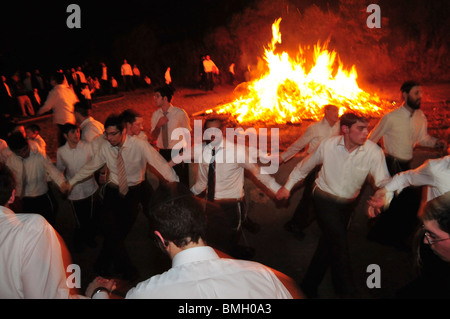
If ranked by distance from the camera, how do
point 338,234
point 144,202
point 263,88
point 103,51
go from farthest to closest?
point 103,51 → point 263,88 → point 144,202 → point 338,234

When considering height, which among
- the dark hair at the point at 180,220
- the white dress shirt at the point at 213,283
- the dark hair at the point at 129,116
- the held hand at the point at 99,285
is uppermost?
the dark hair at the point at 129,116

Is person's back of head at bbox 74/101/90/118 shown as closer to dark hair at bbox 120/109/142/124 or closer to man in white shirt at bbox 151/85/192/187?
man in white shirt at bbox 151/85/192/187

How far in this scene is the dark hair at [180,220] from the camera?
2088 millimetres

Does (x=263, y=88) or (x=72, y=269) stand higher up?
(x=263, y=88)

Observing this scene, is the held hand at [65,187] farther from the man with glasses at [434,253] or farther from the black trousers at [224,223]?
the man with glasses at [434,253]

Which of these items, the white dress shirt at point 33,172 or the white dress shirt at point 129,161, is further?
the white dress shirt at point 33,172

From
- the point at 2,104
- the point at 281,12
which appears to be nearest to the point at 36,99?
the point at 2,104

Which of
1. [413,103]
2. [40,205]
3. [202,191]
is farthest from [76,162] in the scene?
[413,103]

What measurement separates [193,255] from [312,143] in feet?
12.5

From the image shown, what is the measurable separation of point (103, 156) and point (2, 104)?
9.70 metres

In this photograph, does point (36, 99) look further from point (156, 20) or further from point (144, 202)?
point (156, 20)

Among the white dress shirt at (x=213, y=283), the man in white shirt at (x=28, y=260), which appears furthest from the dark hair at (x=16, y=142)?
the white dress shirt at (x=213, y=283)

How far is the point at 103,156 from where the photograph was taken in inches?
186

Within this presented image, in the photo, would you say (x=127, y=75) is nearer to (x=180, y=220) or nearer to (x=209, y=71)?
(x=209, y=71)
